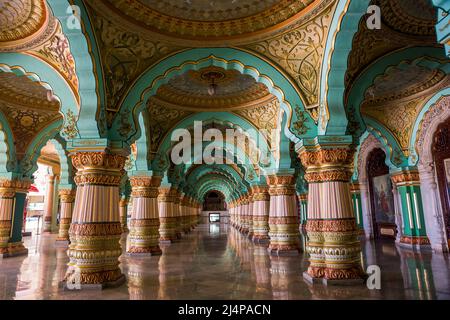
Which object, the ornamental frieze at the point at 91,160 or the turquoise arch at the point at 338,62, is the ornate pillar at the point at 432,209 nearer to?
the turquoise arch at the point at 338,62

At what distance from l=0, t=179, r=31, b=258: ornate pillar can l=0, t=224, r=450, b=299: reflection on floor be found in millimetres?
1987

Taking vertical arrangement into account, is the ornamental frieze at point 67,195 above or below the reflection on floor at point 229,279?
above

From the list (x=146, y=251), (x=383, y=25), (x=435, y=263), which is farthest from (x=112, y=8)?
(x=435, y=263)

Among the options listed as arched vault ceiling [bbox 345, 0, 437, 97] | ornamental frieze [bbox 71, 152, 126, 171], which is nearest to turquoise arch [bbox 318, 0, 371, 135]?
arched vault ceiling [bbox 345, 0, 437, 97]

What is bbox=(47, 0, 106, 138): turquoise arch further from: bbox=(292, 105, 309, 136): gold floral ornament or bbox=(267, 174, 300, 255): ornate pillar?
bbox=(267, 174, 300, 255): ornate pillar

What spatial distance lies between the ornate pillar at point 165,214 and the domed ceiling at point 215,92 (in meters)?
5.76

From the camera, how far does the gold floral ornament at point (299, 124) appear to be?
634 centimetres

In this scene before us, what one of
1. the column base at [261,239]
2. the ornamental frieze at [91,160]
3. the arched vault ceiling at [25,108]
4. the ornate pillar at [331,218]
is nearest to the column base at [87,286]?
the ornamental frieze at [91,160]

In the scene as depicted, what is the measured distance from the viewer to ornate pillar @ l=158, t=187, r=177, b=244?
14281mm
